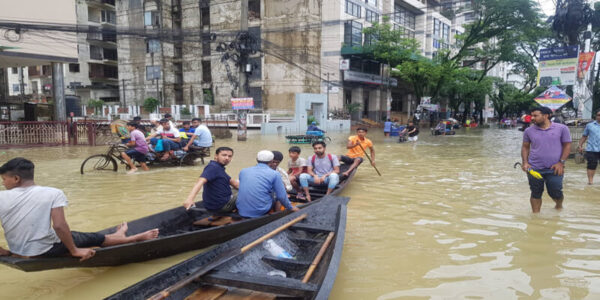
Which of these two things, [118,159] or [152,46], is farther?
[152,46]

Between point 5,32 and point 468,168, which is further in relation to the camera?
point 5,32

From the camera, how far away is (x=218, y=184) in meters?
5.56

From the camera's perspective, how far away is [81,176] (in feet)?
34.9

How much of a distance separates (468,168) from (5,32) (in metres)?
20.4

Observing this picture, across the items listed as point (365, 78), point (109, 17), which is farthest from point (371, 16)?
point (109, 17)

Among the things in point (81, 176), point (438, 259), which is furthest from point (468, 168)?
point (81, 176)

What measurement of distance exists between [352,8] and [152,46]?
2302 centimetres

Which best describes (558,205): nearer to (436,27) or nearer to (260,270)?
(260,270)

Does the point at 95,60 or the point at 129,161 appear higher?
the point at 95,60

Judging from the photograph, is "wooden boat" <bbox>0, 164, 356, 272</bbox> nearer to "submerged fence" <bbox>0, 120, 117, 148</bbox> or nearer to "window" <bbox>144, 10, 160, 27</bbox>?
"submerged fence" <bbox>0, 120, 117, 148</bbox>

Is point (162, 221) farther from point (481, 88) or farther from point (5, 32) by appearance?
point (481, 88)

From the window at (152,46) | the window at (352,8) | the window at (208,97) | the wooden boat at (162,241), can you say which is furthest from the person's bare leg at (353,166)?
the window at (152,46)

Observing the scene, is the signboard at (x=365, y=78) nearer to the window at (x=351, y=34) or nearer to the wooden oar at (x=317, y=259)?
the window at (x=351, y=34)

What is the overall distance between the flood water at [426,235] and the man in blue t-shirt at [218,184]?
2.75ft
